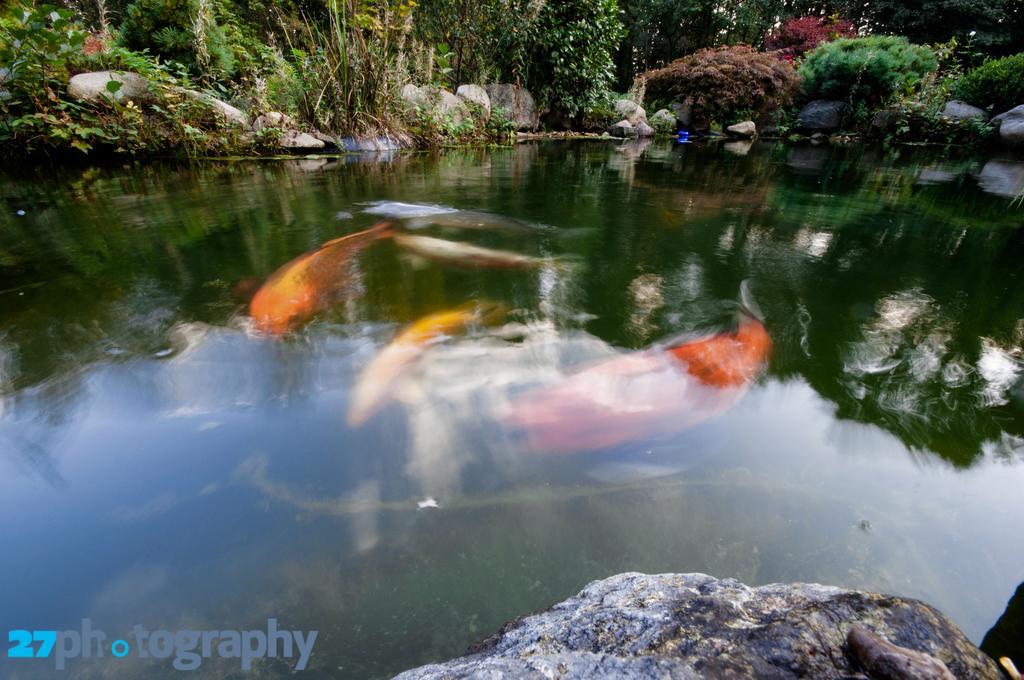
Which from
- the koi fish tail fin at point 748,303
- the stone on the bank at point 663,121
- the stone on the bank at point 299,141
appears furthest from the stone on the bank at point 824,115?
the koi fish tail fin at point 748,303

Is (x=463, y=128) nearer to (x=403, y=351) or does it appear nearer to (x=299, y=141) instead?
(x=299, y=141)

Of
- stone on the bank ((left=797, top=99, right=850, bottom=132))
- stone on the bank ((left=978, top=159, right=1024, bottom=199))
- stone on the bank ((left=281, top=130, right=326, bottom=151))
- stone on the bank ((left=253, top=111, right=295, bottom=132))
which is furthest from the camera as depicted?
stone on the bank ((left=797, top=99, right=850, bottom=132))

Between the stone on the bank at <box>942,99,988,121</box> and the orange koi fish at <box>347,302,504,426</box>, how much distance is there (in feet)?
55.3

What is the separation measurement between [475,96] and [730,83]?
25.0ft

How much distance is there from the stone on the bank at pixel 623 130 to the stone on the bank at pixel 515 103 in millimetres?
2374

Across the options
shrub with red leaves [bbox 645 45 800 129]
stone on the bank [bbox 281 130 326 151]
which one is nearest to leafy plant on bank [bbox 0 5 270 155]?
stone on the bank [bbox 281 130 326 151]

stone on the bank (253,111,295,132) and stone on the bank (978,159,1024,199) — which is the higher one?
stone on the bank (253,111,295,132)

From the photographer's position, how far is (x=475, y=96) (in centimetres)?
1108

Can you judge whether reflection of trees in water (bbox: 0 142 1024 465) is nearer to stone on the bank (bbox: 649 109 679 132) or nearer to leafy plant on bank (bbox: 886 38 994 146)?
stone on the bank (bbox: 649 109 679 132)

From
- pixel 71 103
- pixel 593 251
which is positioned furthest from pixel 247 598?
pixel 71 103

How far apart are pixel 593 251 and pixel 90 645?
10.7 ft

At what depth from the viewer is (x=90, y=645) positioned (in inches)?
40.4

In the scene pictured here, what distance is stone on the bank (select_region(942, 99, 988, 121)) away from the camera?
1283 cm

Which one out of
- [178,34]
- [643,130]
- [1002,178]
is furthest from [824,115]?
[178,34]
